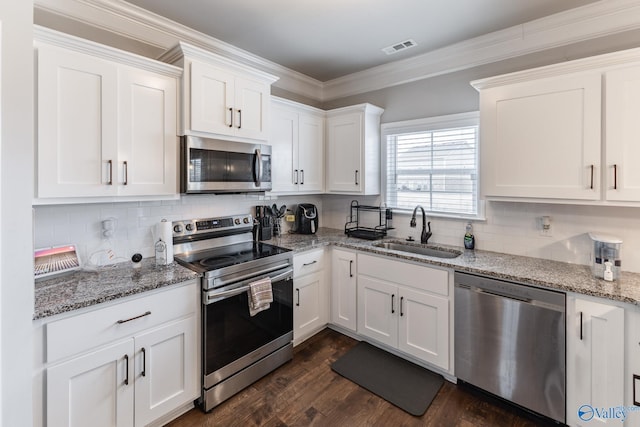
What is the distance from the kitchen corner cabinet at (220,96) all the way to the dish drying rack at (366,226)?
137 centimetres

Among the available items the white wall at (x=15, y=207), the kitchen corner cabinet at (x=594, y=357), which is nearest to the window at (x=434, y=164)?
the kitchen corner cabinet at (x=594, y=357)

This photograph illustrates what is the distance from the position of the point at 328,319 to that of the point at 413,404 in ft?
3.82

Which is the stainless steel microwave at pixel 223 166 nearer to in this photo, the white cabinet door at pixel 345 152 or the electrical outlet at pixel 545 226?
the white cabinet door at pixel 345 152

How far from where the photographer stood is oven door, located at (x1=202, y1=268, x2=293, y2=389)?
2018 millimetres

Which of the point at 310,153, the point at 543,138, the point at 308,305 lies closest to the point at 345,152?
the point at 310,153

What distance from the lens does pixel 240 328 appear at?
2.19 metres

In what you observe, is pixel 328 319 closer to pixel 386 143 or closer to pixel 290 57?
pixel 386 143

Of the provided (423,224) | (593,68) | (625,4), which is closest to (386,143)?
(423,224)

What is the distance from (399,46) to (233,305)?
2.64m

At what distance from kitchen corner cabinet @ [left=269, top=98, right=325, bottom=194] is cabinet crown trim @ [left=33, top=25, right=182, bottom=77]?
103 centimetres

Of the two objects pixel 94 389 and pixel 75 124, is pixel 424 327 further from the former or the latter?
pixel 75 124

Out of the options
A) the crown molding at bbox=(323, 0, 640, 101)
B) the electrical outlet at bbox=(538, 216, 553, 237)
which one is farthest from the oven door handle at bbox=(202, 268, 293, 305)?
the crown molding at bbox=(323, 0, 640, 101)

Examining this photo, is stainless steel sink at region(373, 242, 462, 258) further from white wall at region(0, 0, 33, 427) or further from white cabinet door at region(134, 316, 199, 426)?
white wall at region(0, 0, 33, 427)

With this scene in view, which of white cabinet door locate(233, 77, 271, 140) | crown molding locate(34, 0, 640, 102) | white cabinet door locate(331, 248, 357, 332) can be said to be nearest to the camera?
crown molding locate(34, 0, 640, 102)
